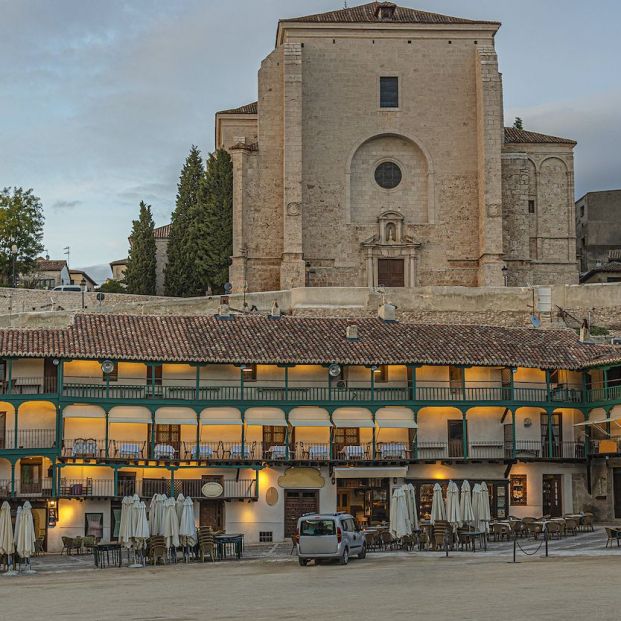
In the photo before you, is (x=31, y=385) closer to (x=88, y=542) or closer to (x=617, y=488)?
(x=88, y=542)

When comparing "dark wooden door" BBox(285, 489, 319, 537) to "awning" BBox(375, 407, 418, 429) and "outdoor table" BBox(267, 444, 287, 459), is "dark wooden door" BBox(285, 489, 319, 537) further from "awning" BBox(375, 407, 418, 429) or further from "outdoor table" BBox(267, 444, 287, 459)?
"awning" BBox(375, 407, 418, 429)

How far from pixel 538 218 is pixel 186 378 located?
28.3 meters

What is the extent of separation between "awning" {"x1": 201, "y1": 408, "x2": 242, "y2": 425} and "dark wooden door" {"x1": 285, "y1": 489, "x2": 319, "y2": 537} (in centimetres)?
326

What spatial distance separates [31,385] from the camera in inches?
1829

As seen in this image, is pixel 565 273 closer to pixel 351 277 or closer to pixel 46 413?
pixel 351 277

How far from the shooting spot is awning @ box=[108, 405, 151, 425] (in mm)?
45969

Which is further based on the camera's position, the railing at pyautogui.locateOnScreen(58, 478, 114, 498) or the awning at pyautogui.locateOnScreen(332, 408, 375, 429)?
the awning at pyautogui.locateOnScreen(332, 408, 375, 429)

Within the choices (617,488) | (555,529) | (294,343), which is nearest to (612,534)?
(555,529)

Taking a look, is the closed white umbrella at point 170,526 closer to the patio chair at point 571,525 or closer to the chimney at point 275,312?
the patio chair at point 571,525

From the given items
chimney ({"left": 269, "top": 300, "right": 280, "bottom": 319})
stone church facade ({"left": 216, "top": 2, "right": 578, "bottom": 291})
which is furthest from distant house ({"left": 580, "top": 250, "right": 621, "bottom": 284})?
chimney ({"left": 269, "top": 300, "right": 280, "bottom": 319})

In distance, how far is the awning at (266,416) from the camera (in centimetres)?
4686

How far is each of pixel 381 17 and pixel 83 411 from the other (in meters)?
32.4

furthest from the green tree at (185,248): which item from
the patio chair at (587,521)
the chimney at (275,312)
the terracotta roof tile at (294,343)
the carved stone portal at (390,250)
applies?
the patio chair at (587,521)

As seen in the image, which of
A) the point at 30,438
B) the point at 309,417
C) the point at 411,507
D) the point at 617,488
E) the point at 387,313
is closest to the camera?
the point at 411,507
